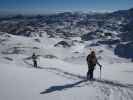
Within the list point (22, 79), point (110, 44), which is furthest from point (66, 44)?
point (22, 79)

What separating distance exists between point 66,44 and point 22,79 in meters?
75.8

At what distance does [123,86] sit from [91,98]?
2466 mm

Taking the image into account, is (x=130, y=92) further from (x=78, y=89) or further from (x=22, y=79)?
(x=22, y=79)

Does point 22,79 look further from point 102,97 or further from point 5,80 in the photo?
point 102,97

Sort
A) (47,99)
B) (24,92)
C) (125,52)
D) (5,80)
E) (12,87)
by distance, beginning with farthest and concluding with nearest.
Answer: (125,52), (5,80), (12,87), (24,92), (47,99)

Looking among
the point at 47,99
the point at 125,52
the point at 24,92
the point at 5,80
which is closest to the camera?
the point at 47,99

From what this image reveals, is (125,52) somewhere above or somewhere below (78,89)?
below

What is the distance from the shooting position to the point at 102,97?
804cm

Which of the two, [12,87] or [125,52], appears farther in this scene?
[125,52]

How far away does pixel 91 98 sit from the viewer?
8.03 meters

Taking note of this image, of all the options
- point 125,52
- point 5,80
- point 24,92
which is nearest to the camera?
point 24,92

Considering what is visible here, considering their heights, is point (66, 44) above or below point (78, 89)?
below

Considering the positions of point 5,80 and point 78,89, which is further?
point 5,80

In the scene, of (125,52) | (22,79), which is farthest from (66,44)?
(22,79)
